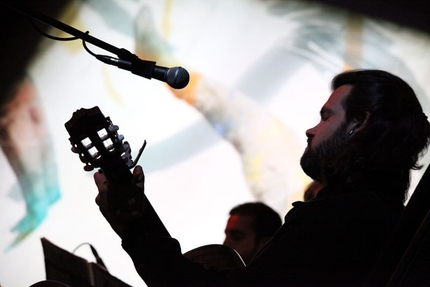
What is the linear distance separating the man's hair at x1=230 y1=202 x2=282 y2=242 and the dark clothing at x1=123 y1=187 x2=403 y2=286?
1.29 meters

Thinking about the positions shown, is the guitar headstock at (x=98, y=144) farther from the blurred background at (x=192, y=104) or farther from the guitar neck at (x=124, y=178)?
the blurred background at (x=192, y=104)

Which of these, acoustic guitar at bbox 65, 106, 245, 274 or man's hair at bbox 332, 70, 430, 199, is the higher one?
acoustic guitar at bbox 65, 106, 245, 274

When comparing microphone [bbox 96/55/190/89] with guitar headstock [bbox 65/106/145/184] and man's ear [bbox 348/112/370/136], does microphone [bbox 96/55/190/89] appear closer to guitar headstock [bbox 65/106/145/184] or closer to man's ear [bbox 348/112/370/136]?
guitar headstock [bbox 65/106/145/184]

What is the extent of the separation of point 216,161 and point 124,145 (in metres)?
1.34

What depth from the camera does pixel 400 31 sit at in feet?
8.51

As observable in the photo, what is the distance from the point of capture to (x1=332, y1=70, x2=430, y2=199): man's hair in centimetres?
137

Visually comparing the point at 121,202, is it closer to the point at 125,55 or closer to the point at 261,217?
the point at 125,55

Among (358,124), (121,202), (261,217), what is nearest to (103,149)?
(121,202)

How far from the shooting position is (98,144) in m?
1.37

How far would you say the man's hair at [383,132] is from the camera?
137cm

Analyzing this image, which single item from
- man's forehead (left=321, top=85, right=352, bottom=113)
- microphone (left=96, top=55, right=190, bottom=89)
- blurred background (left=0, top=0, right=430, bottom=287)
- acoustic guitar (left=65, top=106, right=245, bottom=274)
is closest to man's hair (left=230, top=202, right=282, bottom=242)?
blurred background (left=0, top=0, right=430, bottom=287)

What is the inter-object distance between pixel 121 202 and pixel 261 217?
4.41 feet

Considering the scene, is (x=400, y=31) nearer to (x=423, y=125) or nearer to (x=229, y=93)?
(x=229, y=93)

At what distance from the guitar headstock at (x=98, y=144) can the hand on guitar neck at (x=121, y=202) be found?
1.4 inches
